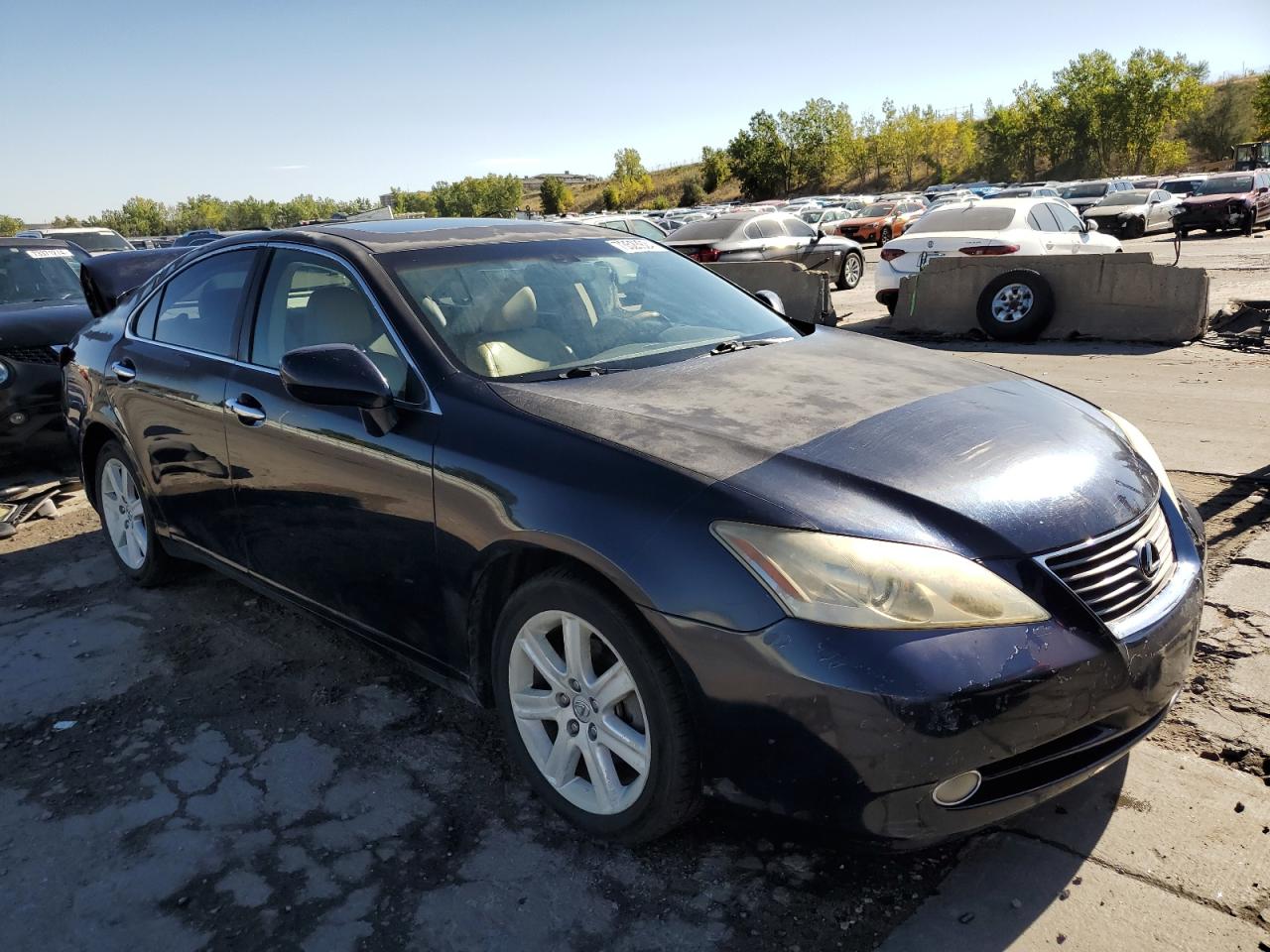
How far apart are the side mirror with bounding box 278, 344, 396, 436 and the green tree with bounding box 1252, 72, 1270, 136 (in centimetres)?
7643

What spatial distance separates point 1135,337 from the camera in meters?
9.75

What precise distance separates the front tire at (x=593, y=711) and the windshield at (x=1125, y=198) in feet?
103

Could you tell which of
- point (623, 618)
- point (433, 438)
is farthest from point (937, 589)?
point (433, 438)

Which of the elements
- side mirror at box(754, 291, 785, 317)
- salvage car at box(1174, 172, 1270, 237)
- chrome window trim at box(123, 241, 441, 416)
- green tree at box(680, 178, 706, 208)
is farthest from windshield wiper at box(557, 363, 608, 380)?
green tree at box(680, 178, 706, 208)

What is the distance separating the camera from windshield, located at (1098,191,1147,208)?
28962mm

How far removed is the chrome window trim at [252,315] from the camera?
292 centimetres

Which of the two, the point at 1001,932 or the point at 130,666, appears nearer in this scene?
the point at 1001,932

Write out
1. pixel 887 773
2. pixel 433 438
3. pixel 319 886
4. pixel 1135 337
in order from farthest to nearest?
pixel 1135 337 < pixel 433 438 < pixel 319 886 < pixel 887 773

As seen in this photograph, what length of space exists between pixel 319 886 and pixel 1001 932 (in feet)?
5.54

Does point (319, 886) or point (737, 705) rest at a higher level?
point (737, 705)

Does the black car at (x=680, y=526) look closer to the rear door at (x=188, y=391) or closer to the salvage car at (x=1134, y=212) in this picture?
the rear door at (x=188, y=391)

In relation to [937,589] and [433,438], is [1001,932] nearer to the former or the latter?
[937,589]

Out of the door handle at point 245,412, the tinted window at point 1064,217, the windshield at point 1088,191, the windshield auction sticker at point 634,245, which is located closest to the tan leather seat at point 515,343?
the windshield auction sticker at point 634,245

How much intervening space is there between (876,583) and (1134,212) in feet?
98.9
